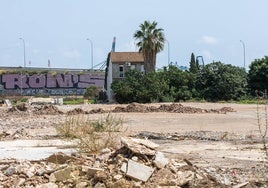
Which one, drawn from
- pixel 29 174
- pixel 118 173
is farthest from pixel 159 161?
pixel 29 174

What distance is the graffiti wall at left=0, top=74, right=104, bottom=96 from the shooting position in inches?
4582

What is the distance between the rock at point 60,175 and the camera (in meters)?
9.93

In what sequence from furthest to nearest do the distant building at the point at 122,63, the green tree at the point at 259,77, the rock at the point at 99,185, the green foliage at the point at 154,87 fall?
the distant building at the point at 122,63 < the green tree at the point at 259,77 < the green foliage at the point at 154,87 < the rock at the point at 99,185

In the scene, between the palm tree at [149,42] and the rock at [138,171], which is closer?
the rock at [138,171]

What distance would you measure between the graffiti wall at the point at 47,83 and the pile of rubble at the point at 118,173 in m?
106

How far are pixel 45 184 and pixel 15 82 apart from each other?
109 meters

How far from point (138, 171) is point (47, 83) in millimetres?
110501

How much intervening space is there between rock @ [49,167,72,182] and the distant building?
71.1 metres

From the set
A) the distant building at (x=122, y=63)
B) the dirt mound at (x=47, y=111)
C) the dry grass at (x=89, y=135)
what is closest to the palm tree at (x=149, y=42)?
the distant building at (x=122, y=63)

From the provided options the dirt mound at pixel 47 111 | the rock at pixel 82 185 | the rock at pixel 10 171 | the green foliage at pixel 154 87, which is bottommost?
the rock at pixel 82 185

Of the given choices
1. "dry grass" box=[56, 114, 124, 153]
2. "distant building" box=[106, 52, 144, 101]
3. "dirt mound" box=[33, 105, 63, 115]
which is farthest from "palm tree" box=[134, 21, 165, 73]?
"dry grass" box=[56, 114, 124, 153]

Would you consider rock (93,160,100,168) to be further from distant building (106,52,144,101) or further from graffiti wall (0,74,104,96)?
graffiti wall (0,74,104,96)

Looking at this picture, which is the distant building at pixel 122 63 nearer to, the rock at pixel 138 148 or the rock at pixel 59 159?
the rock at pixel 59 159

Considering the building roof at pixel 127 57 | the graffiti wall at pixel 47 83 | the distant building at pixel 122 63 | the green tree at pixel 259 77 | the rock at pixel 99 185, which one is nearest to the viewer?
the rock at pixel 99 185
